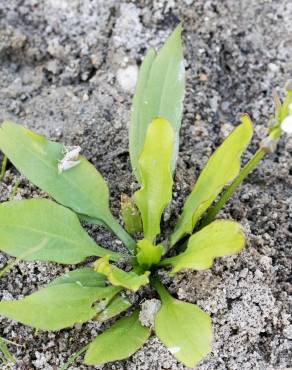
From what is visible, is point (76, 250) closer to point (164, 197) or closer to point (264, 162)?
point (164, 197)

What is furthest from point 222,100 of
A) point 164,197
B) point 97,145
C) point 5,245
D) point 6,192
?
point 5,245

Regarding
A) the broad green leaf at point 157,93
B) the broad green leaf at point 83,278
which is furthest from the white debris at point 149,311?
the broad green leaf at point 157,93

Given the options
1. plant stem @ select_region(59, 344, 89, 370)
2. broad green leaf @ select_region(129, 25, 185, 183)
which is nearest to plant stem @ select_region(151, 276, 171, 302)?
plant stem @ select_region(59, 344, 89, 370)

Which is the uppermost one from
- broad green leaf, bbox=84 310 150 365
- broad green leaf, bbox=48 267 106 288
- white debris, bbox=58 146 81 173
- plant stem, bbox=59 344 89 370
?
white debris, bbox=58 146 81 173

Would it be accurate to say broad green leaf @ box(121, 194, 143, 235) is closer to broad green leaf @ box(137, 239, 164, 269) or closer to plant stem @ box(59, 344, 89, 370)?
broad green leaf @ box(137, 239, 164, 269)

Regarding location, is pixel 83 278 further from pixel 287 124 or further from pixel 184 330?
pixel 287 124
